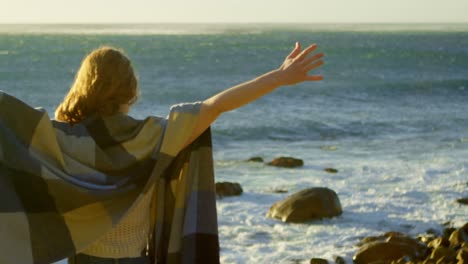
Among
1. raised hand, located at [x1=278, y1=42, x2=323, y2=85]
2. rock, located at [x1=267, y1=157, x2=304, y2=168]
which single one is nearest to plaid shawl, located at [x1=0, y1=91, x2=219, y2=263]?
raised hand, located at [x1=278, y1=42, x2=323, y2=85]

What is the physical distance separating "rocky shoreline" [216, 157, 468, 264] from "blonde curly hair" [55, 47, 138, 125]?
15.5ft

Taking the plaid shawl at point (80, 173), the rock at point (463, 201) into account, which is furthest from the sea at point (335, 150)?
the plaid shawl at point (80, 173)

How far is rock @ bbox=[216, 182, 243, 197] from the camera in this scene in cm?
1160

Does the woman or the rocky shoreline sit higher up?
the woman

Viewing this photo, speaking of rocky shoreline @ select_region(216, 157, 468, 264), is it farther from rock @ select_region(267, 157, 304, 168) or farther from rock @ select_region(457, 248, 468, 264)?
rock @ select_region(267, 157, 304, 168)

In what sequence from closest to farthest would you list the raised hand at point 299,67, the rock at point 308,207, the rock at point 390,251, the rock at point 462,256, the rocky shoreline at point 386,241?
the raised hand at point 299,67 < the rock at point 462,256 < the rocky shoreline at point 386,241 < the rock at point 390,251 < the rock at point 308,207

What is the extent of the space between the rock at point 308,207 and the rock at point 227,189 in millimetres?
1210

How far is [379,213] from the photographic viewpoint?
10.6 metres

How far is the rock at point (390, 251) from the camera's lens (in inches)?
313

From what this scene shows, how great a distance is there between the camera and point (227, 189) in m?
11.6

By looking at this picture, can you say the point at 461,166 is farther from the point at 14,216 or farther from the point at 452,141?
the point at 14,216

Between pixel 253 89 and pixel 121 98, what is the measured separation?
0.45m

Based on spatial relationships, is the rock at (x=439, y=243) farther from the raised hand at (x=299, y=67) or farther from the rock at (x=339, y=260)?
the raised hand at (x=299, y=67)

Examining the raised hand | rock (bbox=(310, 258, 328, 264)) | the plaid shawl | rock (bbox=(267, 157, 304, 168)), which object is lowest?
rock (bbox=(267, 157, 304, 168))
